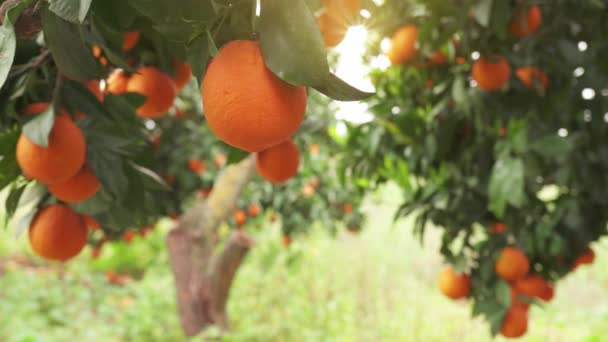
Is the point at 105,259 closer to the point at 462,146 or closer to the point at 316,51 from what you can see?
the point at 462,146

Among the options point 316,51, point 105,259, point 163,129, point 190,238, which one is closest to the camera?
point 316,51

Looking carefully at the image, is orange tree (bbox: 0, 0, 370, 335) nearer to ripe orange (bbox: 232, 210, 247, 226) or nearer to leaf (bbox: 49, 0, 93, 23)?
leaf (bbox: 49, 0, 93, 23)

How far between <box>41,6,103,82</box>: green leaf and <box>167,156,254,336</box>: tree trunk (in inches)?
90.8

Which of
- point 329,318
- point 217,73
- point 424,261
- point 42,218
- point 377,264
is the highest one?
point 217,73

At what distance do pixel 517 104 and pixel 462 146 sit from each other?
17cm

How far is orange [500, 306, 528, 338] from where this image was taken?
1.36 meters

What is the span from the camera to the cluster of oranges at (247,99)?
394 millimetres

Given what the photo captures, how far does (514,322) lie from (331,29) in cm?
101

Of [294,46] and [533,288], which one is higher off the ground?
[294,46]

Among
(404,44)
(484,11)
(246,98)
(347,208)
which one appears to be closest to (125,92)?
(246,98)

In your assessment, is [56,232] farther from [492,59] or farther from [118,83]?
[492,59]

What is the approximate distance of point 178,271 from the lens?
10.2 feet

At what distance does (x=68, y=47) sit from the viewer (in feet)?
1.65

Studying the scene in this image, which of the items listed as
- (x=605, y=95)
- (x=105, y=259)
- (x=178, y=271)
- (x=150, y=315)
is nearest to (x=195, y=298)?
(x=178, y=271)
